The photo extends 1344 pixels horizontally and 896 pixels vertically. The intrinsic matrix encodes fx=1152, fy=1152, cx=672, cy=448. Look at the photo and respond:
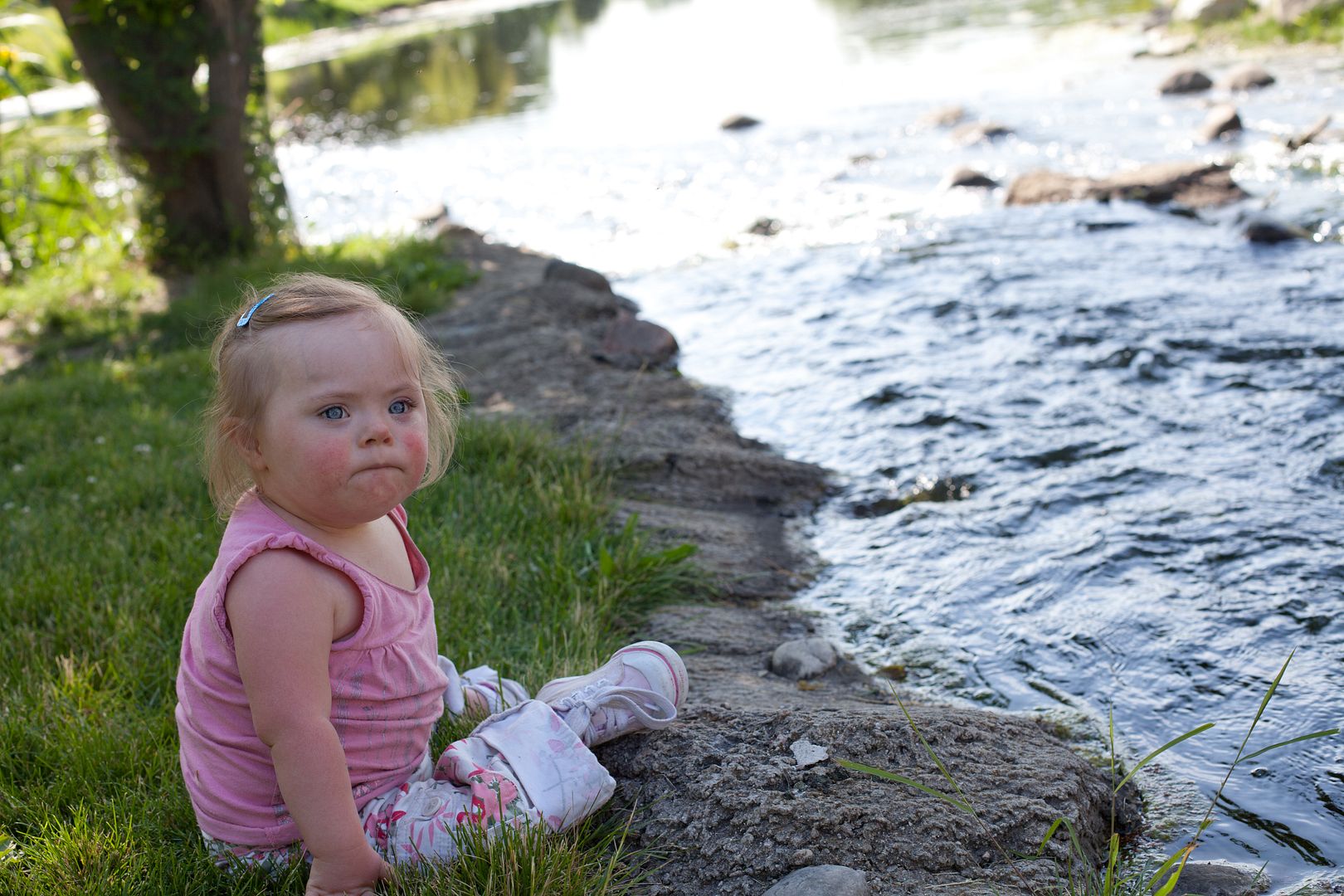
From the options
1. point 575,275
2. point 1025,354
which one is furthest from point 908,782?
point 575,275

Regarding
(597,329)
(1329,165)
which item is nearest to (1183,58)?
(1329,165)

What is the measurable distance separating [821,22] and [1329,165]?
1676 centimetres

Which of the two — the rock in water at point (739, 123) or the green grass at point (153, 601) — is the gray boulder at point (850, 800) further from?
the rock in water at point (739, 123)

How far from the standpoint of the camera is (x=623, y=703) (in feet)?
8.77

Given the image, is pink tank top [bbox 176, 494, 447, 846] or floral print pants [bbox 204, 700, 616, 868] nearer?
pink tank top [bbox 176, 494, 447, 846]

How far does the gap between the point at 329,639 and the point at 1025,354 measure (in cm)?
500

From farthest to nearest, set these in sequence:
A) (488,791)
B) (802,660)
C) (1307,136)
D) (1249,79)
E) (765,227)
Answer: (1249,79) < (1307,136) < (765,227) < (802,660) < (488,791)

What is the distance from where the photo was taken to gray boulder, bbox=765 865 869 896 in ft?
7.27

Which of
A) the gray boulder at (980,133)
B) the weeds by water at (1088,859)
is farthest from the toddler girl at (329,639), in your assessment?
the gray boulder at (980,133)

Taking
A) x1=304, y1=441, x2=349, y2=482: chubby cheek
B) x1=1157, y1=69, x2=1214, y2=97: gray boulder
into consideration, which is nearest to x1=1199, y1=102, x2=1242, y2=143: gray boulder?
x1=1157, y1=69, x2=1214, y2=97: gray boulder

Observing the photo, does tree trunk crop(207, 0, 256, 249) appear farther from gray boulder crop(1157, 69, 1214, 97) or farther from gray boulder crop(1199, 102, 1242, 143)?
gray boulder crop(1157, 69, 1214, 97)

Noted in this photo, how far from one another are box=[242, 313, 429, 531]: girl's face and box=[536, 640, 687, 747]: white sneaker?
2.37 feet

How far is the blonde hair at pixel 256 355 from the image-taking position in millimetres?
2213

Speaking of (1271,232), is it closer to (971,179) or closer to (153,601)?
(971,179)
